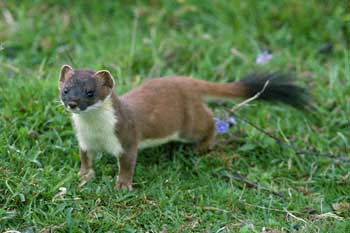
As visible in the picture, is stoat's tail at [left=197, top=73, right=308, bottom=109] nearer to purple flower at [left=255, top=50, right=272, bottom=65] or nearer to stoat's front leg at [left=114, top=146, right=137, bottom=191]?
purple flower at [left=255, top=50, right=272, bottom=65]

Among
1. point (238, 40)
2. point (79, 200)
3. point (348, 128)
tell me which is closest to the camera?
point (79, 200)

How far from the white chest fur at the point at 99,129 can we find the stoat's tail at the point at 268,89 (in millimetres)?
942

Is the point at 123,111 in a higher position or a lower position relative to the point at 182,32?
higher

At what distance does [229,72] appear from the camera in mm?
6000

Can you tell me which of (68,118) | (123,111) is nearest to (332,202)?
(123,111)

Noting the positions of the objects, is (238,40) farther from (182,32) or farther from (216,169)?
(216,169)

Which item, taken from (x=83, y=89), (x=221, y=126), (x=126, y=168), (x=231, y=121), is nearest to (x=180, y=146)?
(x=221, y=126)

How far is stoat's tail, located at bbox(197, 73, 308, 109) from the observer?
16.9ft

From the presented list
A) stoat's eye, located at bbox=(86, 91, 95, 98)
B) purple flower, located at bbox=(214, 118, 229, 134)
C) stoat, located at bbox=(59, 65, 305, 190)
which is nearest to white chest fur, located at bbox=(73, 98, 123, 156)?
Answer: stoat, located at bbox=(59, 65, 305, 190)

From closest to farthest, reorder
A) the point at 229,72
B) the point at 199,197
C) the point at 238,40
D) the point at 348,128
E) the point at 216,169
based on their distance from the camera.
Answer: the point at 199,197 → the point at 216,169 → the point at 348,128 → the point at 229,72 → the point at 238,40

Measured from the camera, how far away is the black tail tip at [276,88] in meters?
5.19

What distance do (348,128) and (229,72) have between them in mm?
1056

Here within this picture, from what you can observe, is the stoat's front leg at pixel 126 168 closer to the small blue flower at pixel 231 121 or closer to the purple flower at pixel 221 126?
the purple flower at pixel 221 126

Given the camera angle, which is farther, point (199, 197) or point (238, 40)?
point (238, 40)
